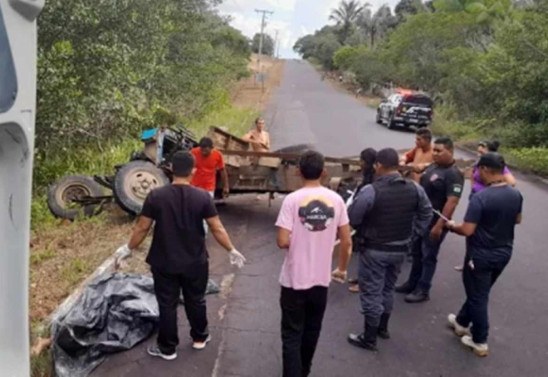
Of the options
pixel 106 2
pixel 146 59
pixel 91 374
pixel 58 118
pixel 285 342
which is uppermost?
pixel 106 2

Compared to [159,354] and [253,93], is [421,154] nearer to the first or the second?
[159,354]

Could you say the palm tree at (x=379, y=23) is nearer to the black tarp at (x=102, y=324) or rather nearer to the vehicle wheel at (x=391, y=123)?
the vehicle wheel at (x=391, y=123)

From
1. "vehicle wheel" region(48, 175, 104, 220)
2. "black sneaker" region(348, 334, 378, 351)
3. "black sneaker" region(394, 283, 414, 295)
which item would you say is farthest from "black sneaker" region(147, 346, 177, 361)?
"vehicle wheel" region(48, 175, 104, 220)

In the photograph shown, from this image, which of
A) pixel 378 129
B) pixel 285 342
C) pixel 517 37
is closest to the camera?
pixel 285 342

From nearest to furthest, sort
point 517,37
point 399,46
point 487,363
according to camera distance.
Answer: point 487,363, point 517,37, point 399,46

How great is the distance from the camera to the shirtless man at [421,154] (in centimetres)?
664

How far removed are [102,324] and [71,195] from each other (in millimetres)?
4804

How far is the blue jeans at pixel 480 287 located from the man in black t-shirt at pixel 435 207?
0.80 metres

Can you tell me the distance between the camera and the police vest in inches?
179

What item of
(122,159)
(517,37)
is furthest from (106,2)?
(517,37)

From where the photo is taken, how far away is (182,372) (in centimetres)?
439

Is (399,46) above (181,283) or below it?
above

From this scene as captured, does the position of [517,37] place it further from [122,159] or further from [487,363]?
[487,363]

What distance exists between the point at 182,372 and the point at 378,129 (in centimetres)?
2146
